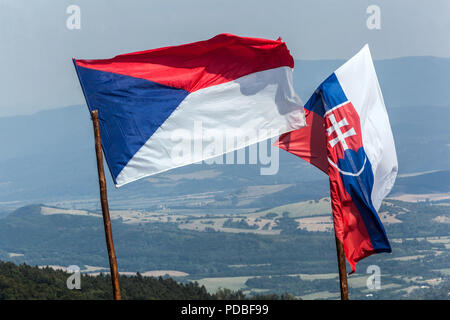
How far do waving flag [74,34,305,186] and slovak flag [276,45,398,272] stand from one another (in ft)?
4.63

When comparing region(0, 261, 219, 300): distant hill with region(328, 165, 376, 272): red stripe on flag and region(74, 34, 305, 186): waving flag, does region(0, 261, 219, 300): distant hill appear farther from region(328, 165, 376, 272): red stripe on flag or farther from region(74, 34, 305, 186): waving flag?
region(328, 165, 376, 272): red stripe on flag

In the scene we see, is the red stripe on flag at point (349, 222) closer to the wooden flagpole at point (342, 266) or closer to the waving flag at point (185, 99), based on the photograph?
the wooden flagpole at point (342, 266)

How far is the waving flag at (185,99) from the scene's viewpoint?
2830 cm

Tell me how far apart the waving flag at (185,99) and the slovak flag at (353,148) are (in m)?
1.41

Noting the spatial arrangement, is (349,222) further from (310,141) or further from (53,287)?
(53,287)

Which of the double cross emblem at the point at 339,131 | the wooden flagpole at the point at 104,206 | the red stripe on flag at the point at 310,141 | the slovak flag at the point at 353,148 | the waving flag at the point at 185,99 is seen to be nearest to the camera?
the wooden flagpole at the point at 104,206

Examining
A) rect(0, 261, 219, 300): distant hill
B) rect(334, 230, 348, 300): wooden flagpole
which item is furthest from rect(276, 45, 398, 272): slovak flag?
rect(0, 261, 219, 300): distant hill

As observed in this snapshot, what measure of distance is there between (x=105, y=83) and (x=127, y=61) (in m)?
1.49

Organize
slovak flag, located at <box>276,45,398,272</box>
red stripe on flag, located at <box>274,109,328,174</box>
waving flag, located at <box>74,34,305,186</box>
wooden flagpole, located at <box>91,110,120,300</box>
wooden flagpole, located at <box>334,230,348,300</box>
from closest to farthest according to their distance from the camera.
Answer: wooden flagpole, located at <box>91,110,120,300</box> < waving flag, located at <box>74,34,305,186</box> < wooden flagpole, located at <box>334,230,348,300</box> < slovak flag, located at <box>276,45,398,272</box> < red stripe on flag, located at <box>274,109,328,174</box>

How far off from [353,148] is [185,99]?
266 inches

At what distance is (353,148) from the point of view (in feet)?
101

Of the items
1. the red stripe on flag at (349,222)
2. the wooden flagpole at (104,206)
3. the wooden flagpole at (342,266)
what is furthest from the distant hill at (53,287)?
the wooden flagpole at (104,206)

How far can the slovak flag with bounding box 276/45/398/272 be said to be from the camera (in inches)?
1182
